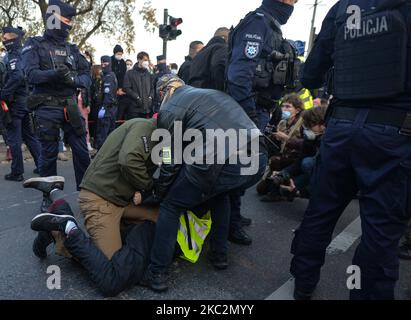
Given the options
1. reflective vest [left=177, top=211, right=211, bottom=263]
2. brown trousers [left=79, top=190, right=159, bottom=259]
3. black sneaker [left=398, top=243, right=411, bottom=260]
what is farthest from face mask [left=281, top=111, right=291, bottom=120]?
brown trousers [left=79, top=190, right=159, bottom=259]

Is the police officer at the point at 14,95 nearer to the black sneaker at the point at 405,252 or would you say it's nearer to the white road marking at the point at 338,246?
the white road marking at the point at 338,246

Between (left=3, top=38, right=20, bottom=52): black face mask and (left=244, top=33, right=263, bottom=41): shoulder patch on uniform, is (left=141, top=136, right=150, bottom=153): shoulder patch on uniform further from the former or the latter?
(left=3, top=38, right=20, bottom=52): black face mask

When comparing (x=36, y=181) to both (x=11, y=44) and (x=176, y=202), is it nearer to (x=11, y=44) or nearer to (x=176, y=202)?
(x=176, y=202)

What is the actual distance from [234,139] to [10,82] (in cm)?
372

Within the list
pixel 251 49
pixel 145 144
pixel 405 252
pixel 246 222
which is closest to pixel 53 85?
pixel 145 144

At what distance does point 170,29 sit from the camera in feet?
31.3

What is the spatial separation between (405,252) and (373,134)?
1575mm

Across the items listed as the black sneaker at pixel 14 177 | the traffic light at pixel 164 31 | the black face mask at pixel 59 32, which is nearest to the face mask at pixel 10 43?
the black face mask at pixel 59 32

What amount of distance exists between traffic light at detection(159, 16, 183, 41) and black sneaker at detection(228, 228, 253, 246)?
752 cm

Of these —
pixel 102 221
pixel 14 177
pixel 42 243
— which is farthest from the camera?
pixel 14 177

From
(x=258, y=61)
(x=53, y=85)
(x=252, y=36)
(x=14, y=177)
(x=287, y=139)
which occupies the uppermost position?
(x=252, y=36)

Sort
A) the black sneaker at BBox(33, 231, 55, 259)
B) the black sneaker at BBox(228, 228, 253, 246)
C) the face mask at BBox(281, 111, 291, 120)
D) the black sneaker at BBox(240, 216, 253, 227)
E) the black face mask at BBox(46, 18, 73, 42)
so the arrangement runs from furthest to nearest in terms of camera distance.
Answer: the face mask at BBox(281, 111, 291, 120) → the black face mask at BBox(46, 18, 73, 42) → the black sneaker at BBox(240, 216, 253, 227) → the black sneaker at BBox(228, 228, 253, 246) → the black sneaker at BBox(33, 231, 55, 259)

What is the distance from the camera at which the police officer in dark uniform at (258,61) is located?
2.81m

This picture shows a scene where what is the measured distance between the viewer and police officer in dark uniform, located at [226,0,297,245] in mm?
2807
